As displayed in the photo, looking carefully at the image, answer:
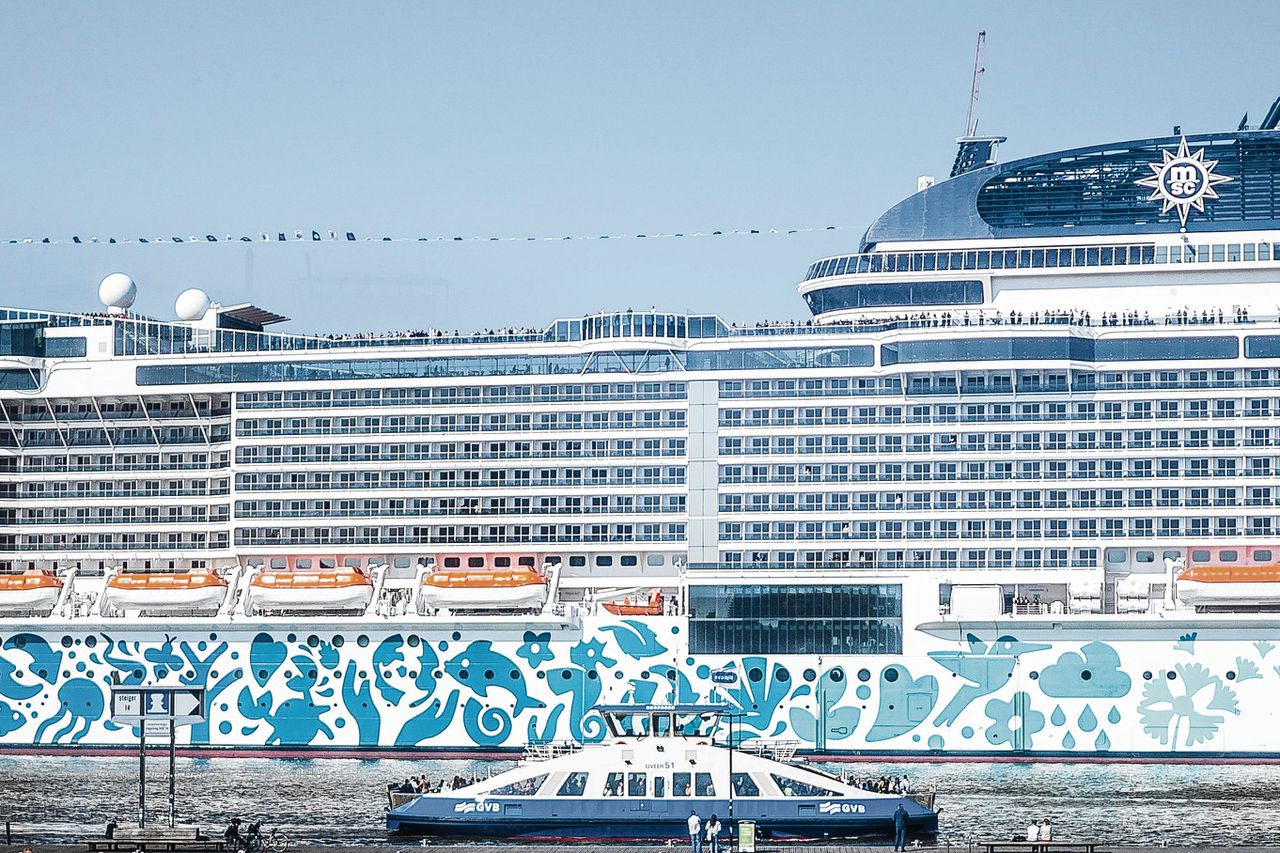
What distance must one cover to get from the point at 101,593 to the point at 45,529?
465cm

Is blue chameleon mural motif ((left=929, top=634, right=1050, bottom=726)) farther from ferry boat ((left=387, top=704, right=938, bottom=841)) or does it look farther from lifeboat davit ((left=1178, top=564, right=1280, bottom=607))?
ferry boat ((left=387, top=704, right=938, bottom=841))

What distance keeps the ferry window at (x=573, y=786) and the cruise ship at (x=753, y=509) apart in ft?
25.4

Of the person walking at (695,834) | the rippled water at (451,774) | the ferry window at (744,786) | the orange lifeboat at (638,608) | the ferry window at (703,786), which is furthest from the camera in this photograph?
the orange lifeboat at (638,608)

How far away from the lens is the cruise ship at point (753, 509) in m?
69.6

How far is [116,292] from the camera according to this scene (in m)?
81.6

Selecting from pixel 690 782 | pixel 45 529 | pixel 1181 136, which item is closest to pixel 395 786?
pixel 690 782

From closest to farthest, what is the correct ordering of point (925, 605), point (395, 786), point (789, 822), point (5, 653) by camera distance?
1. point (789, 822)
2. point (395, 786)
3. point (925, 605)
4. point (5, 653)

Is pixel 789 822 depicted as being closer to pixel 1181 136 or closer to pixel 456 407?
pixel 456 407

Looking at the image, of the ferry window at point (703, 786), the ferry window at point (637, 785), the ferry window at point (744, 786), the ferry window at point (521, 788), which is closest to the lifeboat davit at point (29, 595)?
the ferry window at point (521, 788)

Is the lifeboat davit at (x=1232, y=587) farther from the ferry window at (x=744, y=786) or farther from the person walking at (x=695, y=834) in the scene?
the person walking at (x=695, y=834)

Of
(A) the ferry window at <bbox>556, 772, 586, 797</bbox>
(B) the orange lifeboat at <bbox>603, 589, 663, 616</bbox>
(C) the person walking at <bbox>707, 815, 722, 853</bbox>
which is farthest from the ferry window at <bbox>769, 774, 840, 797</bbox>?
(B) the orange lifeboat at <bbox>603, 589, 663, 616</bbox>

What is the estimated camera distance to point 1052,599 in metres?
70.4

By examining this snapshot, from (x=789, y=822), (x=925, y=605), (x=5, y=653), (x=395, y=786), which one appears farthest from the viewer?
(x=5, y=653)

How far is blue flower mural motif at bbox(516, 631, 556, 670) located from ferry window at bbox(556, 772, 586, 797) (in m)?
12.7
